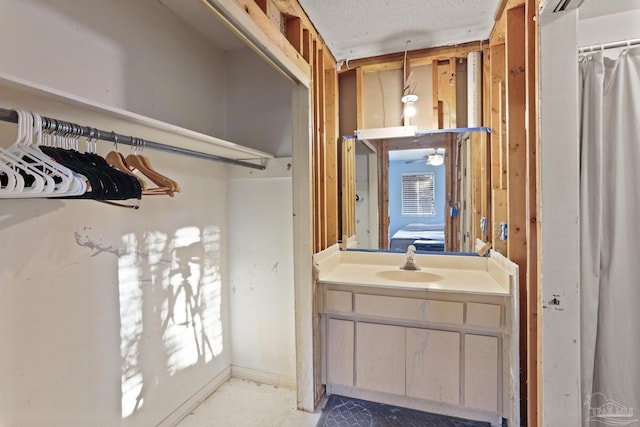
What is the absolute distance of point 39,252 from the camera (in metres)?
1.21

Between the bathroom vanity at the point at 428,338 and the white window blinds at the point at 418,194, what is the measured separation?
1.66 feet

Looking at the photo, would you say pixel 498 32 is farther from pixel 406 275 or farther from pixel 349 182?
pixel 406 275

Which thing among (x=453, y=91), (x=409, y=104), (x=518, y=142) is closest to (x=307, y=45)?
(x=409, y=104)

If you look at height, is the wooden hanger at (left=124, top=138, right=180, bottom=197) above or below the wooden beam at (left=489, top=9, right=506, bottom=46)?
below

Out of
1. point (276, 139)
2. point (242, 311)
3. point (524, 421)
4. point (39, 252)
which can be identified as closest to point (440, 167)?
point (276, 139)

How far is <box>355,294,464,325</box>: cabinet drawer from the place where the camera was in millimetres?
1703

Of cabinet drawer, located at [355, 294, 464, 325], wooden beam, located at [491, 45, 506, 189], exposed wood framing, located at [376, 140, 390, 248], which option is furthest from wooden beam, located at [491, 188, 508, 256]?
exposed wood framing, located at [376, 140, 390, 248]

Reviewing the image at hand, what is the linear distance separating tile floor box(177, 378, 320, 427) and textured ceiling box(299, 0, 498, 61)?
2.50m

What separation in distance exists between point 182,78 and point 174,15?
37 cm

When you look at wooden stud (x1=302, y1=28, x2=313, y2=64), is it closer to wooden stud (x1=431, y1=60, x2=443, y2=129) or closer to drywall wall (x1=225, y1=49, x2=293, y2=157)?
drywall wall (x1=225, y1=49, x2=293, y2=157)

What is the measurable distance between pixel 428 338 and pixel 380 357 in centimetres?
33

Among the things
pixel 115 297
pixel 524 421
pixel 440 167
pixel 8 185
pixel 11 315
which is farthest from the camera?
pixel 440 167

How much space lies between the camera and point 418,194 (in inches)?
91.8

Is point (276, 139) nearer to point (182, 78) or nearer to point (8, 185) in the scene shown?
point (182, 78)
